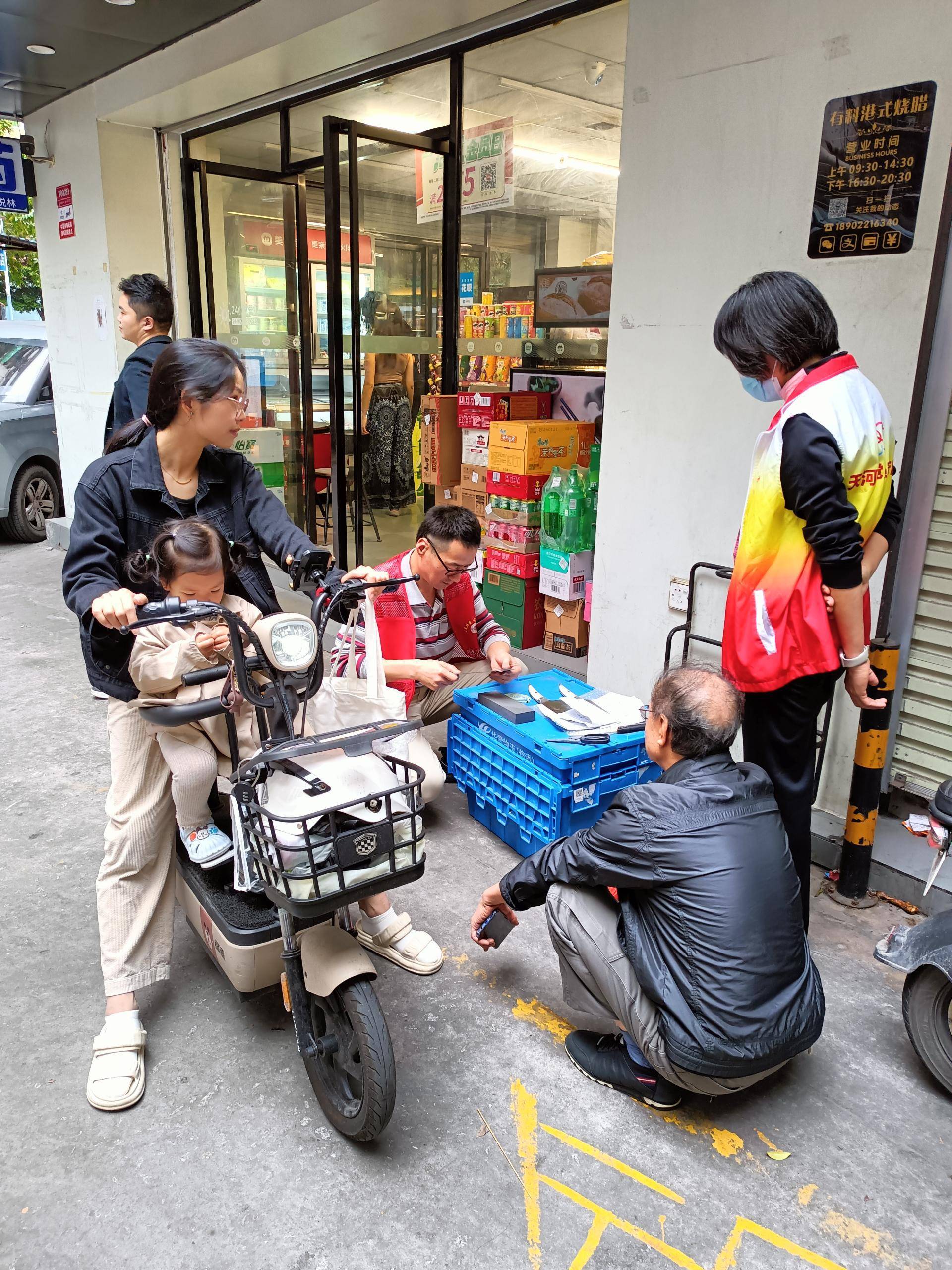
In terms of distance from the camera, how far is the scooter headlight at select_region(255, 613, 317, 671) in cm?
202

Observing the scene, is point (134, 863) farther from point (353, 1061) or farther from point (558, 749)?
point (558, 749)

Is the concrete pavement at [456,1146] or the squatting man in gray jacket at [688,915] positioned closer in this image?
the concrete pavement at [456,1146]

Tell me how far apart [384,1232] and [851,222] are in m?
3.36

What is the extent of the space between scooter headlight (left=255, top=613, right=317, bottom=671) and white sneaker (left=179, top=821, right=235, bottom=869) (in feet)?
2.38

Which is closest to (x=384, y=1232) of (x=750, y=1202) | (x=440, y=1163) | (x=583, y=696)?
(x=440, y=1163)

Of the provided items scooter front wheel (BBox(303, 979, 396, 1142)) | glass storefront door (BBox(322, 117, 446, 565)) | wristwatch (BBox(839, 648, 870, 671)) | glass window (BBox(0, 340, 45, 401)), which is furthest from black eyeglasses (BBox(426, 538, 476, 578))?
glass window (BBox(0, 340, 45, 401))

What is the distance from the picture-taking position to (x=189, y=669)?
2316 mm

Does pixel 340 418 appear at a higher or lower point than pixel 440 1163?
higher

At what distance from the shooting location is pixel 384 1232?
1.94 metres

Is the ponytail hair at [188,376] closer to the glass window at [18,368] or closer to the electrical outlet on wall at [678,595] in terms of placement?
the electrical outlet on wall at [678,595]

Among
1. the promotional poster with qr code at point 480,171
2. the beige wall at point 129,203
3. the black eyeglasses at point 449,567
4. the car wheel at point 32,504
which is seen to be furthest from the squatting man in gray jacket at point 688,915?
the car wheel at point 32,504

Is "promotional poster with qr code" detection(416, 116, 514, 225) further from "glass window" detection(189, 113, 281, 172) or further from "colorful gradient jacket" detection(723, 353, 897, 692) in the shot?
"colorful gradient jacket" detection(723, 353, 897, 692)

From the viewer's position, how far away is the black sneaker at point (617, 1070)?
228cm

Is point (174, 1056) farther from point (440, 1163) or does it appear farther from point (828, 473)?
point (828, 473)
